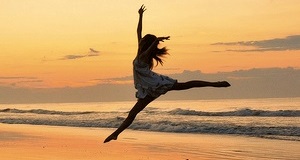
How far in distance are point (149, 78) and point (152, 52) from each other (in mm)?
510

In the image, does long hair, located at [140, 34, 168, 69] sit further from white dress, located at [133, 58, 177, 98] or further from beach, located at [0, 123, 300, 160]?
beach, located at [0, 123, 300, 160]

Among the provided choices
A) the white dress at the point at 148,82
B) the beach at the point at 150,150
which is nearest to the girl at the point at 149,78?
the white dress at the point at 148,82

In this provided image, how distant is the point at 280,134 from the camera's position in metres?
22.1

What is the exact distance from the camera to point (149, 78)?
9094mm

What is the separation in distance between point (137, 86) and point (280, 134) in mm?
14277

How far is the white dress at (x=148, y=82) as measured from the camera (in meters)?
8.97

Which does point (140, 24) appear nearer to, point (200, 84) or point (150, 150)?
point (200, 84)

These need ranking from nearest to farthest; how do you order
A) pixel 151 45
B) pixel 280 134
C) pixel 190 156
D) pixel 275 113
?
pixel 151 45
pixel 190 156
pixel 280 134
pixel 275 113

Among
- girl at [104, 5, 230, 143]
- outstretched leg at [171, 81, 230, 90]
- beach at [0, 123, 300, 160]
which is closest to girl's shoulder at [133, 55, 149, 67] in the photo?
girl at [104, 5, 230, 143]

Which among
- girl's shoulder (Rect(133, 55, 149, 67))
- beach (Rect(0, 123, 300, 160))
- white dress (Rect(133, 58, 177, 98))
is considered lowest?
beach (Rect(0, 123, 300, 160))

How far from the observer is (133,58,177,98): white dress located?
897 cm

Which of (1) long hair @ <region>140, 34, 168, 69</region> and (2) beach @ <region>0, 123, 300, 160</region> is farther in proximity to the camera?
(2) beach @ <region>0, 123, 300, 160</region>

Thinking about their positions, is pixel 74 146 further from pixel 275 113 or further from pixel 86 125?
pixel 275 113

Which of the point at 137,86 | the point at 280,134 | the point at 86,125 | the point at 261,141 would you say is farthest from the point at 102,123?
the point at 137,86
